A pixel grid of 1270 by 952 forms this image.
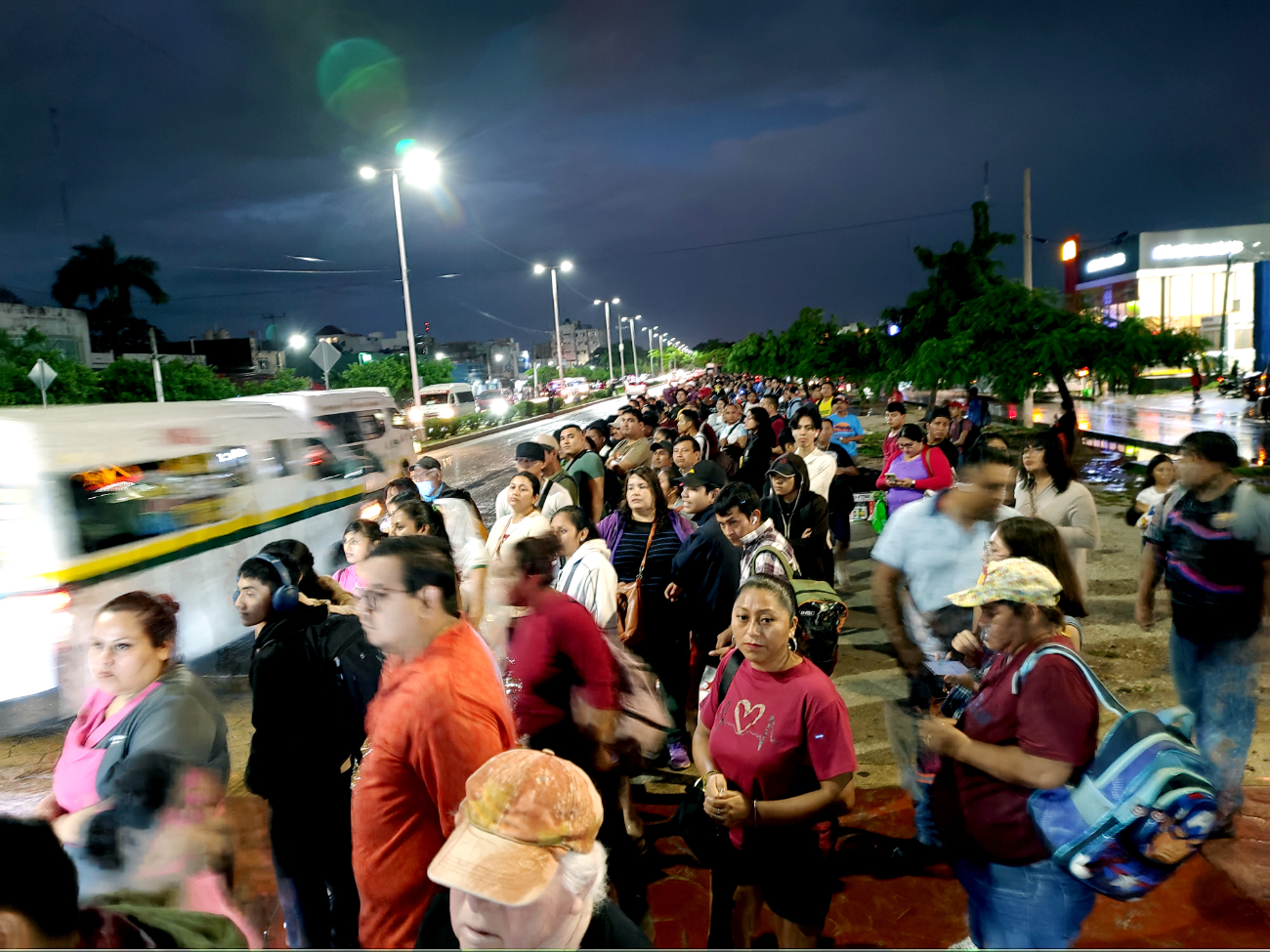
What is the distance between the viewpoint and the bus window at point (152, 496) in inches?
220

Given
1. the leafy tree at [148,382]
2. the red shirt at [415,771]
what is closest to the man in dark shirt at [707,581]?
the red shirt at [415,771]

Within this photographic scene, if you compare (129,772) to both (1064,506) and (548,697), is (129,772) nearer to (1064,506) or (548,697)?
(548,697)

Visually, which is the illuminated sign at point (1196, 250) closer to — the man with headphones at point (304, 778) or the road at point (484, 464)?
the road at point (484, 464)

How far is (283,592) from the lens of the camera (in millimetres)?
3090

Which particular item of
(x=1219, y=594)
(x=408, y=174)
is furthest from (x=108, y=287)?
(x=1219, y=594)

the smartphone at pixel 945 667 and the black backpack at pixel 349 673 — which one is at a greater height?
the black backpack at pixel 349 673

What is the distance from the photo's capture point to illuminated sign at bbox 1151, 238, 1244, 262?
57.8 m

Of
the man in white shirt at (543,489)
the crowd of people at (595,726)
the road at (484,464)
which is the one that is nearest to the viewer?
the crowd of people at (595,726)

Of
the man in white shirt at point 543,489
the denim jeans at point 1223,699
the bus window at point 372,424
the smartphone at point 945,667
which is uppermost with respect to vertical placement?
the bus window at point 372,424

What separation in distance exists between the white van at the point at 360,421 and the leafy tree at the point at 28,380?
1597 centimetres

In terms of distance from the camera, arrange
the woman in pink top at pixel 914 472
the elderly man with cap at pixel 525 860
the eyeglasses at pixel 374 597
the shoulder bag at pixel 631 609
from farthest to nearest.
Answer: the woman in pink top at pixel 914 472, the shoulder bag at pixel 631 609, the eyeglasses at pixel 374 597, the elderly man with cap at pixel 525 860

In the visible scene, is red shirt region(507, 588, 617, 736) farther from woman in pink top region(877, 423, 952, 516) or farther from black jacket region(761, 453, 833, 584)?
woman in pink top region(877, 423, 952, 516)

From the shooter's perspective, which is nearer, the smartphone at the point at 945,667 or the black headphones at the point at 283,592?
the black headphones at the point at 283,592

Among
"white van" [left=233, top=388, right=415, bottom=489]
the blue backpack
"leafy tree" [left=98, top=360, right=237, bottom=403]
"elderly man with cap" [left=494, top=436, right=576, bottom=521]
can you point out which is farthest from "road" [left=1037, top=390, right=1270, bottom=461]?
"leafy tree" [left=98, top=360, right=237, bottom=403]
